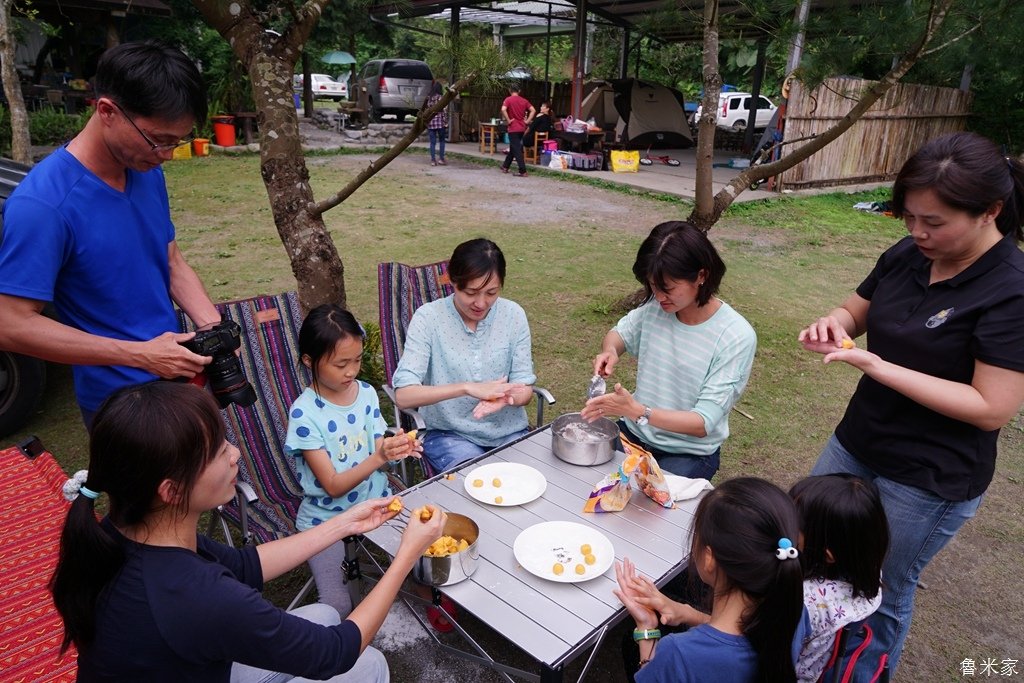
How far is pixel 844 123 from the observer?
A: 13.7 feet

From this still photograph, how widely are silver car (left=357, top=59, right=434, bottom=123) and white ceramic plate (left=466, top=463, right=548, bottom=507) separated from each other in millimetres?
17449

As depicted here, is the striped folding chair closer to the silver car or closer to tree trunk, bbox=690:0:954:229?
tree trunk, bbox=690:0:954:229

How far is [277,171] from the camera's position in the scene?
343 centimetres

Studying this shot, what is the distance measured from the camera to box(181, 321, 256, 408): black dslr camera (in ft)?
6.71

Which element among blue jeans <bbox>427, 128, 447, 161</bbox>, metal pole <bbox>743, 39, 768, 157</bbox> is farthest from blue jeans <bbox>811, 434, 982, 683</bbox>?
metal pole <bbox>743, 39, 768, 157</bbox>

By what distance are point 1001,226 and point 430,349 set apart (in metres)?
2.09

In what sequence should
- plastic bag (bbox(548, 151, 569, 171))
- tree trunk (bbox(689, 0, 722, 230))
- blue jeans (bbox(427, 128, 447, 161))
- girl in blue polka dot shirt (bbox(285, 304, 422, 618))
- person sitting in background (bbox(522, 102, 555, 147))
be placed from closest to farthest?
girl in blue polka dot shirt (bbox(285, 304, 422, 618)) < tree trunk (bbox(689, 0, 722, 230)) < plastic bag (bbox(548, 151, 569, 171)) < blue jeans (bbox(427, 128, 447, 161)) < person sitting in background (bbox(522, 102, 555, 147))

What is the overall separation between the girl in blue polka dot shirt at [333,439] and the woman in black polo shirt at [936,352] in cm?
154

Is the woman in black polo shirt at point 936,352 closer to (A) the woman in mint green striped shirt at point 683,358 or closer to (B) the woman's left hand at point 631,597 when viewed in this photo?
(A) the woman in mint green striped shirt at point 683,358

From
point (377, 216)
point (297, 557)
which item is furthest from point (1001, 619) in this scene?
point (377, 216)

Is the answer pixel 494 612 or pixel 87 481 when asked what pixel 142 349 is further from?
pixel 494 612

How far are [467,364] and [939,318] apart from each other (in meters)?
1.79

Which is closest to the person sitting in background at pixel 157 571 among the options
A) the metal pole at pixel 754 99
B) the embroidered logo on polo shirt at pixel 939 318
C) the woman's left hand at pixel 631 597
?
the woman's left hand at pixel 631 597

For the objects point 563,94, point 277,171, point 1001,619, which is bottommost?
point 1001,619
